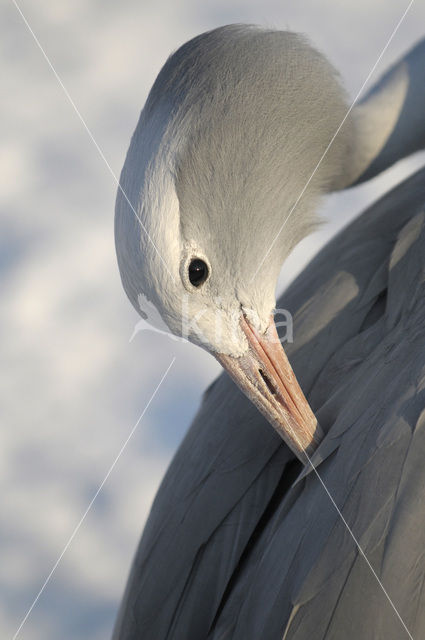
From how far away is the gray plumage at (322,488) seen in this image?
1.23 meters

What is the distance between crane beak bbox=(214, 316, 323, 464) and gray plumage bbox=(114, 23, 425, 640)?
0.14ft

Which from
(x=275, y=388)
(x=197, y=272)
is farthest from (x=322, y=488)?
(x=197, y=272)

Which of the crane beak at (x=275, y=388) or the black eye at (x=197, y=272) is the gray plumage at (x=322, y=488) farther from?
the black eye at (x=197, y=272)

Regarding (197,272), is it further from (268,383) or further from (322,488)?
(322,488)

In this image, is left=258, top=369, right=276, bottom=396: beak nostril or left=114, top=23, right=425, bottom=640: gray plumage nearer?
left=114, top=23, right=425, bottom=640: gray plumage

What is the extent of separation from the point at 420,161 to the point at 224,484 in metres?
2.01

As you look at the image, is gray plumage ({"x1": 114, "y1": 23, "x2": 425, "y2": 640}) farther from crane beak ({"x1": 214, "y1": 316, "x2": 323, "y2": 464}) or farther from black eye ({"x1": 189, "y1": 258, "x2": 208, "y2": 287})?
black eye ({"x1": 189, "y1": 258, "x2": 208, "y2": 287})

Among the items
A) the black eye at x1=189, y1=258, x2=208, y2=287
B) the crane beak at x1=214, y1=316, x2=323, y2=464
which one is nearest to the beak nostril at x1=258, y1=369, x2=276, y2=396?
Result: the crane beak at x1=214, y1=316, x2=323, y2=464

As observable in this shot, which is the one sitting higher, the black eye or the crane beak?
the black eye

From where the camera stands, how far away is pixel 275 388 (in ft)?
5.20

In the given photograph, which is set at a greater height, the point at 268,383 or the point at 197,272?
the point at 197,272

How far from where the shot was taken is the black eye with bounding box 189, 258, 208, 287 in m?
1.55

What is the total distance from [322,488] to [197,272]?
413 mm

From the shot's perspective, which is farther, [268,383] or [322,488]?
[268,383]
